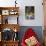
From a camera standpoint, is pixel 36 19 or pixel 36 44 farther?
pixel 36 19

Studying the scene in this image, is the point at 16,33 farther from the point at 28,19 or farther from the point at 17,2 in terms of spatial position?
the point at 17,2

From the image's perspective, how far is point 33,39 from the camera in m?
5.07

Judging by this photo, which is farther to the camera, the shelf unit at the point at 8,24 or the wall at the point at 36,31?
the wall at the point at 36,31

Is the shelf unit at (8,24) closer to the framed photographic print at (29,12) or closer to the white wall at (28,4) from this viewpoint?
the white wall at (28,4)

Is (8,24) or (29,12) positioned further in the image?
(29,12)

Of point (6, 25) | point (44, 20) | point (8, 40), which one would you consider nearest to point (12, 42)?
point (8, 40)

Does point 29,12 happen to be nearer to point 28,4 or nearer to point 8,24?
point 28,4

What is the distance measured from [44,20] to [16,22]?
0.97 meters

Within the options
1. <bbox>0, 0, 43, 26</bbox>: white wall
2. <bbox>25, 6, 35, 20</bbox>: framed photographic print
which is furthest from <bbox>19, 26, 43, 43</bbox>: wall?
<bbox>25, 6, 35, 20</bbox>: framed photographic print

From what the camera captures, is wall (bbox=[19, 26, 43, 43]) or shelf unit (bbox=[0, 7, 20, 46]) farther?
wall (bbox=[19, 26, 43, 43])

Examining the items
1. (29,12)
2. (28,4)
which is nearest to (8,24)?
(29,12)

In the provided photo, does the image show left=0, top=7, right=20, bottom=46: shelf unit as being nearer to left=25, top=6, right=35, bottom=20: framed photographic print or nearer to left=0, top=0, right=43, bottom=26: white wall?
left=0, top=0, right=43, bottom=26: white wall

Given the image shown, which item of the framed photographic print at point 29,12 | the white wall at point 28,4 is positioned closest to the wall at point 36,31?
the white wall at point 28,4

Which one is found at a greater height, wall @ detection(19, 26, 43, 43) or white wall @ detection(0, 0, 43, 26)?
white wall @ detection(0, 0, 43, 26)
